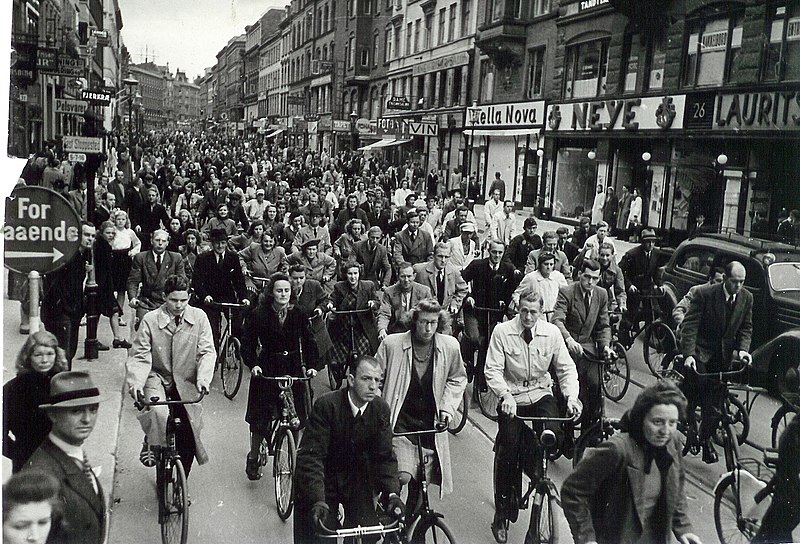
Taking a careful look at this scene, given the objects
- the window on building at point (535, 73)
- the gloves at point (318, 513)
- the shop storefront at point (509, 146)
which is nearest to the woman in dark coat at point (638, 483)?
the gloves at point (318, 513)

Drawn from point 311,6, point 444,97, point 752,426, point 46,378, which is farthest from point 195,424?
point 444,97

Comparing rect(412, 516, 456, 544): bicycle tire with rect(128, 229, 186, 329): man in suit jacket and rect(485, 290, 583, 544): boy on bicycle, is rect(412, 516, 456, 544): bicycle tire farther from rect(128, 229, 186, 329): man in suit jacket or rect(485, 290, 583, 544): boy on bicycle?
rect(128, 229, 186, 329): man in suit jacket

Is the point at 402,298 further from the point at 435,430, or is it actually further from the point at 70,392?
the point at 70,392

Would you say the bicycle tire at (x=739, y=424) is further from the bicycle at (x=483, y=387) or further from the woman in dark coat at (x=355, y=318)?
the woman in dark coat at (x=355, y=318)

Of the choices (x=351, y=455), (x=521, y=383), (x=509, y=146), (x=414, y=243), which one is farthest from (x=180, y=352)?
(x=509, y=146)

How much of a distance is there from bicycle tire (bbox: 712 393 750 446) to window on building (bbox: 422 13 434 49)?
116ft

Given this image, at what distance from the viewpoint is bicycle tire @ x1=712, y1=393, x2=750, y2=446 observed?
731 centimetres

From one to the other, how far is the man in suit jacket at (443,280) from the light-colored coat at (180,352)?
12.9 feet

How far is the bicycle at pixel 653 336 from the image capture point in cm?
998

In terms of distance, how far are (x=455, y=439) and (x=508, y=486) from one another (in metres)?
2.27

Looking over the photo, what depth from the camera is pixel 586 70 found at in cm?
2731

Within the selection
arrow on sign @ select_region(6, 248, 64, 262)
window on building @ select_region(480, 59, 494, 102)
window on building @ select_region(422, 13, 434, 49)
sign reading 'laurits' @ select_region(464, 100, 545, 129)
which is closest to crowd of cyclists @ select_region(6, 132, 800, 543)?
arrow on sign @ select_region(6, 248, 64, 262)

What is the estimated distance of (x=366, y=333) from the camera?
9.48 meters

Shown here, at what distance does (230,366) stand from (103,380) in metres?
1.44
